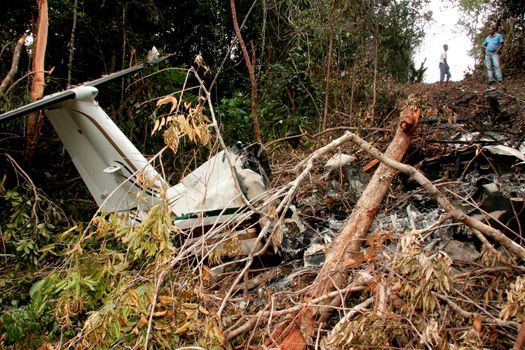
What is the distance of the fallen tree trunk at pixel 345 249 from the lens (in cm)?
261

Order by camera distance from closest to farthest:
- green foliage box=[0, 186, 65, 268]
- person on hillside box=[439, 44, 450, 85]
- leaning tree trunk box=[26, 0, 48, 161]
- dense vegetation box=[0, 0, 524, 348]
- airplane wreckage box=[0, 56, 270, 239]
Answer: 1. dense vegetation box=[0, 0, 524, 348]
2. airplane wreckage box=[0, 56, 270, 239]
3. green foliage box=[0, 186, 65, 268]
4. leaning tree trunk box=[26, 0, 48, 161]
5. person on hillside box=[439, 44, 450, 85]

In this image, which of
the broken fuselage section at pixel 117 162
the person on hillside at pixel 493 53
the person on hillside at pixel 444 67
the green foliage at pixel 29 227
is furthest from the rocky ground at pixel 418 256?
the person on hillside at pixel 444 67

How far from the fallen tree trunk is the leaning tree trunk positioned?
11.9 feet

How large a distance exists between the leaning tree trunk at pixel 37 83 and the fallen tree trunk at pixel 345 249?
3.62m

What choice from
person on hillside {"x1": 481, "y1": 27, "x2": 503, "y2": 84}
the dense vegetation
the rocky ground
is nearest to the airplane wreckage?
the dense vegetation

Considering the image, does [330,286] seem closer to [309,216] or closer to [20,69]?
[309,216]

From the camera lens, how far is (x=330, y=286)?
2898 mm

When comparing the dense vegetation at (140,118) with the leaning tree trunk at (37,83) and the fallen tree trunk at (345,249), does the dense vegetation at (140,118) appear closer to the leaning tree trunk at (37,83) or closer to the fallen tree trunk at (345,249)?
the leaning tree trunk at (37,83)

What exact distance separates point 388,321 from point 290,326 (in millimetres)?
577

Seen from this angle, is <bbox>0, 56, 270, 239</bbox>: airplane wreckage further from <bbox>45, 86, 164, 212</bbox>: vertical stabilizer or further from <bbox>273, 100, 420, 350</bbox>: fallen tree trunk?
<bbox>273, 100, 420, 350</bbox>: fallen tree trunk

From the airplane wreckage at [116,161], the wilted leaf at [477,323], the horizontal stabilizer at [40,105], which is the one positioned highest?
the horizontal stabilizer at [40,105]

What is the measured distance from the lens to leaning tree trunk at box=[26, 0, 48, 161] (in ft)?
16.4

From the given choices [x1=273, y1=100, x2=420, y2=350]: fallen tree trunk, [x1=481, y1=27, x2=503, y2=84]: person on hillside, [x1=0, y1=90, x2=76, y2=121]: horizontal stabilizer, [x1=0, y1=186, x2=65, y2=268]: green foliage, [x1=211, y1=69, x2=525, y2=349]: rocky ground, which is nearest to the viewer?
[x1=211, y1=69, x2=525, y2=349]: rocky ground

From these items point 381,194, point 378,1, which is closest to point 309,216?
point 381,194
